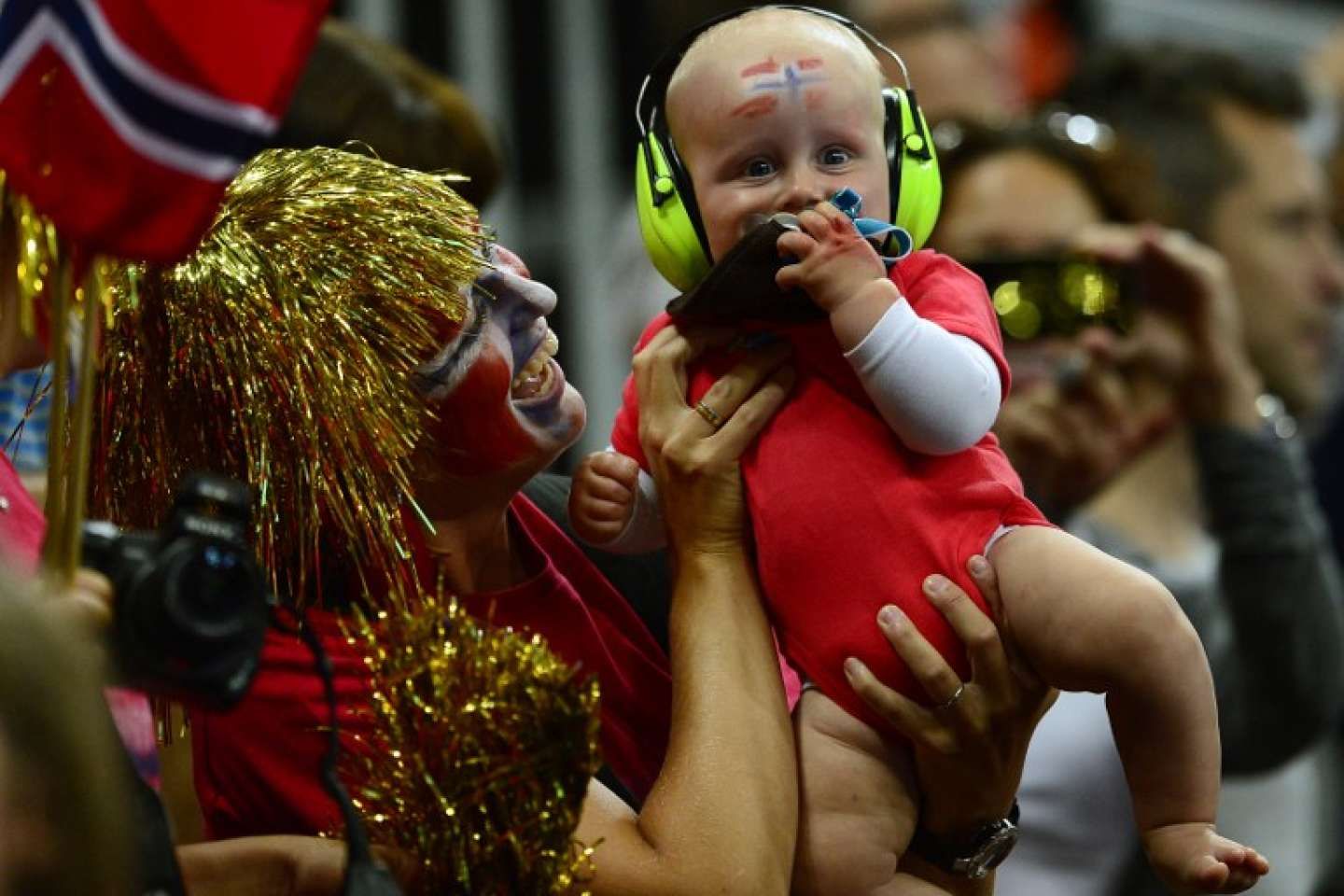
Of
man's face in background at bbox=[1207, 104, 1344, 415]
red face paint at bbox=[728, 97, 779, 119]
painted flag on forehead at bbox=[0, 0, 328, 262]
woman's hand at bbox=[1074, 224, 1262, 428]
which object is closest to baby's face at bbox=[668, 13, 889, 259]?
red face paint at bbox=[728, 97, 779, 119]

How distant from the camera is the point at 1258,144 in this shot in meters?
3.54

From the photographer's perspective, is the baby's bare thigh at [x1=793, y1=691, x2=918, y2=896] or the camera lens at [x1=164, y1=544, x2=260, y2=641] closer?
the camera lens at [x1=164, y1=544, x2=260, y2=641]

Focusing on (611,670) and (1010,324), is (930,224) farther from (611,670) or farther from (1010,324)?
(1010,324)

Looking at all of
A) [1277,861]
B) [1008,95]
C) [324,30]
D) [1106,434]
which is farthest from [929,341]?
[1008,95]

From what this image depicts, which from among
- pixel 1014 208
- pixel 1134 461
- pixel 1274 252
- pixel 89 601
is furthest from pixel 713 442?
pixel 1274 252

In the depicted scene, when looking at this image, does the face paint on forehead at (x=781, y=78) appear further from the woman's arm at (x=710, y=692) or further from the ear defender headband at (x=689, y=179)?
the woman's arm at (x=710, y=692)

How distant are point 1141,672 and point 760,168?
45 cm

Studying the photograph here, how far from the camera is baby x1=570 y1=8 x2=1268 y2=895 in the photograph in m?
1.53

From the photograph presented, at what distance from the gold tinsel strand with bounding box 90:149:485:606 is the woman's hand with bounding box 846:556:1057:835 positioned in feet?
1.22

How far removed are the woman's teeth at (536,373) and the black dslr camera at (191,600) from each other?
41 centimetres

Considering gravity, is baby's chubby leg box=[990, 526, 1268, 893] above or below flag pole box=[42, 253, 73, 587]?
below

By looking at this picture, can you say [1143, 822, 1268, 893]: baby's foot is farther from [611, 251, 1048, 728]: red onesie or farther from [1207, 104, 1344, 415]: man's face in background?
[1207, 104, 1344, 415]: man's face in background

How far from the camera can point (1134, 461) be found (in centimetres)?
299

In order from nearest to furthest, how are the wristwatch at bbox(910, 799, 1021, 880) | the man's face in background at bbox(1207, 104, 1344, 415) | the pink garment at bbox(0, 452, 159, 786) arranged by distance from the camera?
the pink garment at bbox(0, 452, 159, 786) → the wristwatch at bbox(910, 799, 1021, 880) → the man's face in background at bbox(1207, 104, 1344, 415)
